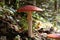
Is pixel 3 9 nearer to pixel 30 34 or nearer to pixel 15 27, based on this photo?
pixel 15 27

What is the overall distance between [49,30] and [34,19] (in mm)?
883

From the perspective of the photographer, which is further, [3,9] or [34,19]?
[34,19]

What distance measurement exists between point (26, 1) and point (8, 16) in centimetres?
267

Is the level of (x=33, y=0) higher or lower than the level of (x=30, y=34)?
higher

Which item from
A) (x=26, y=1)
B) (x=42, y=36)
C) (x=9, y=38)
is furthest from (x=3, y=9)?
(x=26, y=1)

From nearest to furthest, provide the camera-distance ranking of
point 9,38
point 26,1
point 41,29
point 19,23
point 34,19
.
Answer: point 9,38
point 19,23
point 41,29
point 34,19
point 26,1

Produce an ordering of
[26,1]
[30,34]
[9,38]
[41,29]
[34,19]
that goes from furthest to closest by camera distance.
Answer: [26,1], [34,19], [41,29], [30,34], [9,38]

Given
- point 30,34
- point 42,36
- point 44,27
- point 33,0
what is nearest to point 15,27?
point 30,34

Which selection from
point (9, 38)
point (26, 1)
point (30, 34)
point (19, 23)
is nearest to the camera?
point (9, 38)

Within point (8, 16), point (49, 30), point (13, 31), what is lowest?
point (49, 30)

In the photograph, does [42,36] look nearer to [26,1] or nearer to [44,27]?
[44,27]

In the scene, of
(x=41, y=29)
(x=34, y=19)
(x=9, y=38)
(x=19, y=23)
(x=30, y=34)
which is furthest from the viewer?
(x=34, y=19)

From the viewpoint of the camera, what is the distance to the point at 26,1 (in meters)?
8.10

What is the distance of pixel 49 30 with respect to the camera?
265 inches
